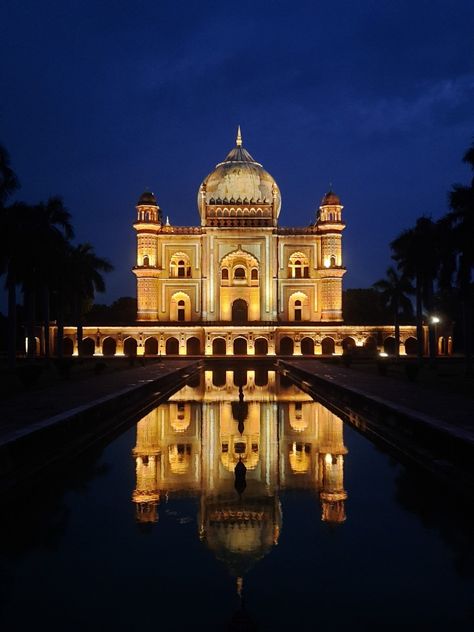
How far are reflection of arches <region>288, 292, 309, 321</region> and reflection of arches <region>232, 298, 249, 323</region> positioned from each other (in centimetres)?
349

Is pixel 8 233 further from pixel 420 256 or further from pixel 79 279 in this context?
pixel 420 256

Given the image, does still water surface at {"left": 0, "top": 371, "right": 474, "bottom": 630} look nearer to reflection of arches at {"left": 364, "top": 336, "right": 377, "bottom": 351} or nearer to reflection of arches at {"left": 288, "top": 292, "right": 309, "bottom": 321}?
reflection of arches at {"left": 364, "top": 336, "right": 377, "bottom": 351}

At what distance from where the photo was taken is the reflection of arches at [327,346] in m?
46.0

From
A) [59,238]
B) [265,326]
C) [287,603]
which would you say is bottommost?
[287,603]

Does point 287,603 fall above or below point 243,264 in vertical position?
below

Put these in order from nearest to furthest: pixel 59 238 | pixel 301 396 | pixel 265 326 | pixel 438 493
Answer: pixel 438 493 < pixel 301 396 < pixel 59 238 < pixel 265 326

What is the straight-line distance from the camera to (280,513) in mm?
6680

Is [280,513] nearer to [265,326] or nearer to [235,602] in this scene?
[235,602]

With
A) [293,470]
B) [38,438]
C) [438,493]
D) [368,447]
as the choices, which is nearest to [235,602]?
[438,493]

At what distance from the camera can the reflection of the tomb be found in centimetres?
623

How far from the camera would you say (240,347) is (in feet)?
153

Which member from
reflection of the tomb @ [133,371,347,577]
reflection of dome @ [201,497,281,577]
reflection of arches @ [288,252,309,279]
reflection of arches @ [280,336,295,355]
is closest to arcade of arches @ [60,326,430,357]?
reflection of arches @ [280,336,295,355]

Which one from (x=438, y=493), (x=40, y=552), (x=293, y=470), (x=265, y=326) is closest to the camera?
(x=40, y=552)

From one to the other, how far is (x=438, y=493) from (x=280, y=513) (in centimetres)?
207
